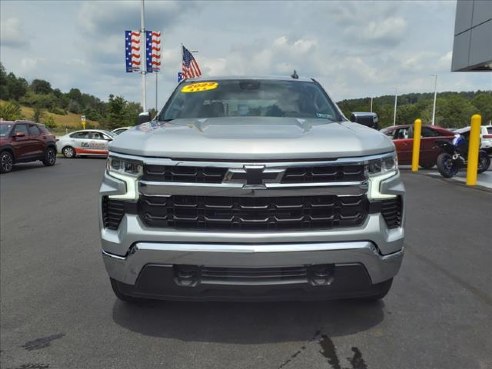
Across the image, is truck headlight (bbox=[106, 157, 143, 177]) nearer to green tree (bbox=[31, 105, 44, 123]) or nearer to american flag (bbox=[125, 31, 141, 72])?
american flag (bbox=[125, 31, 141, 72])

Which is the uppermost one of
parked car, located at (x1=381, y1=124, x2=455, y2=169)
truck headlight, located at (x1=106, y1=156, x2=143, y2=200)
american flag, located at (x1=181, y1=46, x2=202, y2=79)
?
american flag, located at (x1=181, y1=46, x2=202, y2=79)

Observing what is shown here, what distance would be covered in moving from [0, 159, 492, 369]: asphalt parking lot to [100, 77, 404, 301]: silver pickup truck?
1.38 feet

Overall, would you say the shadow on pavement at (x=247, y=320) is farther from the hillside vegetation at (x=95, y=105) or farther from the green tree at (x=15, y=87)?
the green tree at (x=15, y=87)

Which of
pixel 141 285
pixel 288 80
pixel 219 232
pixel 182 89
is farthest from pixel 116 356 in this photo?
pixel 288 80

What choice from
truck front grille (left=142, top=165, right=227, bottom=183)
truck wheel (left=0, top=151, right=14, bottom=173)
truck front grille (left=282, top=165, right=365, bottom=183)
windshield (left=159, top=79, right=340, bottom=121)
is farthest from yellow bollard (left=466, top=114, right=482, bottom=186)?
truck wheel (left=0, top=151, right=14, bottom=173)

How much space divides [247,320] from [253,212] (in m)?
1.13

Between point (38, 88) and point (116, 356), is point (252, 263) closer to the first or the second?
point (116, 356)

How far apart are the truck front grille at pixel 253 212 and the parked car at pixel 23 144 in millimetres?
14710

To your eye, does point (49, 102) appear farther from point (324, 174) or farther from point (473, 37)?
point (324, 174)

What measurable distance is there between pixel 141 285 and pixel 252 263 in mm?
749

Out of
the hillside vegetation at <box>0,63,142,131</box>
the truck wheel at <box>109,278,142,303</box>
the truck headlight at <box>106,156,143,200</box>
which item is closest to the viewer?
the truck headlight at <box>106,156,143,200</box>

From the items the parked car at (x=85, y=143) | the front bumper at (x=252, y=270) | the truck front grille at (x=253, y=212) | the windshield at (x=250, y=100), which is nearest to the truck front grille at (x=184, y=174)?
the truck front grille at (x=253, y=212)

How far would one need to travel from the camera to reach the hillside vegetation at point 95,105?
92.0m

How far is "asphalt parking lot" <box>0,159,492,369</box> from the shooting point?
10.2 ft
